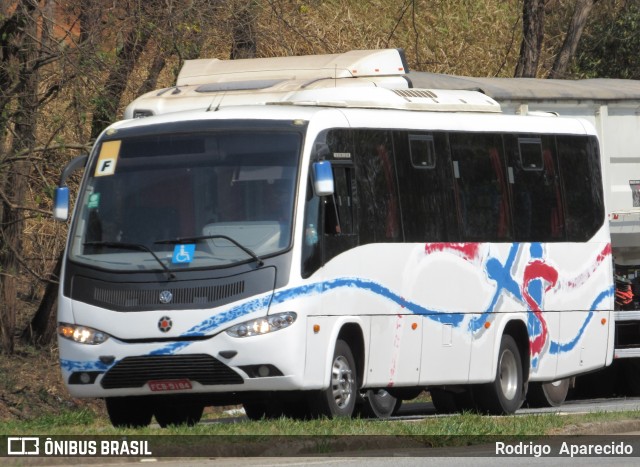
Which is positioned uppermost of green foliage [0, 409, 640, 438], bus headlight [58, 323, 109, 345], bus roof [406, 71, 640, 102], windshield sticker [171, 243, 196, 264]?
bus roof [406, 71, 640, 102]

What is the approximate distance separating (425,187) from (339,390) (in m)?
2.63

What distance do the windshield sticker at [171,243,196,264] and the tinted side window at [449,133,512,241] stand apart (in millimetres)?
3560

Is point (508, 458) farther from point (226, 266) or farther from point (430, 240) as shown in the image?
point (430, 240)

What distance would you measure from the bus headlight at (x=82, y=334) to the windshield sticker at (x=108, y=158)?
4.82ft

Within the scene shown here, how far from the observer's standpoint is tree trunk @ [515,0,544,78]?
29.9 meters

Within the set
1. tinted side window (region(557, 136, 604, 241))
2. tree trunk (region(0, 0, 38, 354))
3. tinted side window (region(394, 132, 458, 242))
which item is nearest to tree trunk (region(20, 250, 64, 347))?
tree trunk (region(0, 0, 38, 354))

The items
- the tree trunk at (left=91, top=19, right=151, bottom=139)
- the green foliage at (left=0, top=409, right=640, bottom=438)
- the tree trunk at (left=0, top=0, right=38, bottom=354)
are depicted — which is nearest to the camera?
the green foliage at (left=0, top=409, right=640, bottom=438)

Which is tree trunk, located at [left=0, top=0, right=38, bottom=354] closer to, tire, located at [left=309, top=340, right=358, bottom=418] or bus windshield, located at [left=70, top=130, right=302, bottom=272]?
bus windshield, located at [left=70, top=130, right=302, bottom=272]

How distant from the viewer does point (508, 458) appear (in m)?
11.7

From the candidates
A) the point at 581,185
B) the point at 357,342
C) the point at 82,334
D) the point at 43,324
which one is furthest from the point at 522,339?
the point at 43,324

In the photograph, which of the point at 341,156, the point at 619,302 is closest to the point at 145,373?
the point at 341,156

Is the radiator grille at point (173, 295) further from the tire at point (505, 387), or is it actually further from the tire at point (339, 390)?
the tire at point (505, 387)

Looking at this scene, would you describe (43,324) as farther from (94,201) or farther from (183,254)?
(183,254)

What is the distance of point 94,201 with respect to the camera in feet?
48.1
